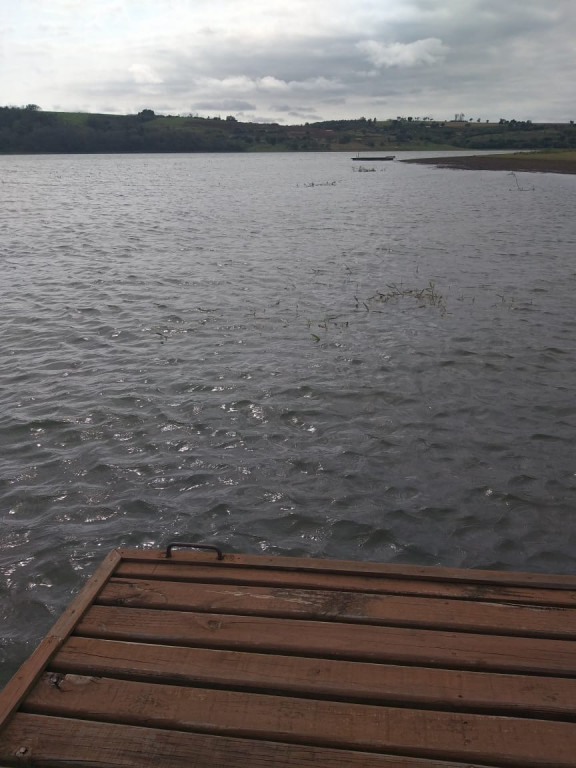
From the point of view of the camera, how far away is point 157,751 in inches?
147

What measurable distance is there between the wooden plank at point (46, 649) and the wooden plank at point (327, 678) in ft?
0.36

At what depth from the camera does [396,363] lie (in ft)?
43.8

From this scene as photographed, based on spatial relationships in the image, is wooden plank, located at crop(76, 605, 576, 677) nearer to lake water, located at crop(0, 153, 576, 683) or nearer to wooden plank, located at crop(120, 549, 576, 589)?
wooden plank, located at crop(120, 549, 576, 589)

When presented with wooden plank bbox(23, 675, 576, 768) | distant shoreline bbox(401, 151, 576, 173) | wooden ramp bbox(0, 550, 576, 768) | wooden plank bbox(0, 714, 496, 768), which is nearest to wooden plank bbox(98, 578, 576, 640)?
wooden ramp bbox(0, 550, 576, 768)

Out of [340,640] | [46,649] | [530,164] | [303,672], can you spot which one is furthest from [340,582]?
[530,164]

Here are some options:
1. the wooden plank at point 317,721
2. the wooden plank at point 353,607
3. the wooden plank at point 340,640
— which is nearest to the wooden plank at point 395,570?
the wooden plank at point 353,607

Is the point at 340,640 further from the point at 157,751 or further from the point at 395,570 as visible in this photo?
the point at 157,751

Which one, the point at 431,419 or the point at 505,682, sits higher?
the point at 505,682

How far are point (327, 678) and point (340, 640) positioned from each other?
41 centimetres

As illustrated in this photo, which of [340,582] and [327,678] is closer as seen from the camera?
[327,678]

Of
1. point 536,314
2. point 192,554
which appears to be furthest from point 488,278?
point 192,554

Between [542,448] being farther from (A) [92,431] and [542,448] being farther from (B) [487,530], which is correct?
(A) [92,431]

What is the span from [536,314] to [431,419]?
869cm

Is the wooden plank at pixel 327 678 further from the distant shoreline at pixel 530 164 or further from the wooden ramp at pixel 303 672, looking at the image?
the distant shoreline at pixel 530 164
